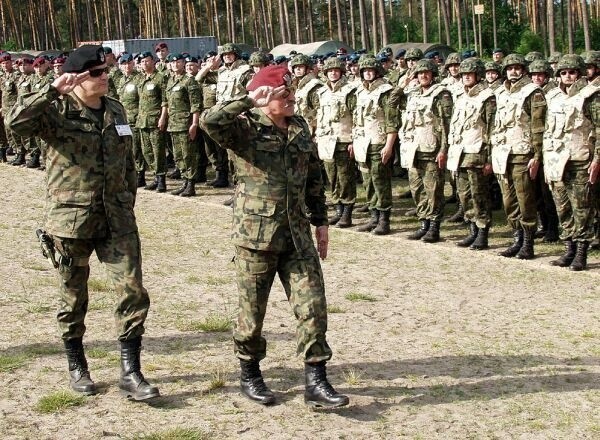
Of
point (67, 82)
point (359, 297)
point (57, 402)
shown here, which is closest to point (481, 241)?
point (359, 297)

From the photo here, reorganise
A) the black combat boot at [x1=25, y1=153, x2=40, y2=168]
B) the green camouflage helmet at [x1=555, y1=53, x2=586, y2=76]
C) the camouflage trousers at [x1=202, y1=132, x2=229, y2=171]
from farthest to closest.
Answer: the black combat boot at [x1=25, y1=153, x2=40, y2=168] → the camouflage trousers at [x1=202, y1=132, x2=229, y2=171] → the green camouflage helmet at [x1=555, y1=53, x2=586, y2=76]

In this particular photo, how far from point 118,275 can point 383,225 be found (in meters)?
6.38

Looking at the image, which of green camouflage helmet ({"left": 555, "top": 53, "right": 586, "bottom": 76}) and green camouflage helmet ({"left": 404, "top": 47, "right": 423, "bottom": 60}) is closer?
green camouflage helmet ({"left": 555, "top": 53, "right": 586, "bottom": 76})

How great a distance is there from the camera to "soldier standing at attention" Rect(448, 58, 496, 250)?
33.8 ft

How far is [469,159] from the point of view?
10398 mm

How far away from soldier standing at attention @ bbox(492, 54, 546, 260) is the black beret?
567cm

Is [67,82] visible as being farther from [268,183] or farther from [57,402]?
[57,402]

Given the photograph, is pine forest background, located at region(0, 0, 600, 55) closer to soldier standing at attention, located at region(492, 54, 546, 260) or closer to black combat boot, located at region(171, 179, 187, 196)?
black combat boot, located at region(171, 179, 187, 196)

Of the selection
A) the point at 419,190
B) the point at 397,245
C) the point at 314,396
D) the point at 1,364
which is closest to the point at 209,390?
the point at 314,396

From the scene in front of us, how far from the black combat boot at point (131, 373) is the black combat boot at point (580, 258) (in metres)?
5.28

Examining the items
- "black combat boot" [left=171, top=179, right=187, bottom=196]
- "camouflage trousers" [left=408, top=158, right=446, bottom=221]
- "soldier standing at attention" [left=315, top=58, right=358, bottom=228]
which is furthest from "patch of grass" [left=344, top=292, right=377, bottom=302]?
"black combat boot" [left=171, top=179, right=187, bottom=196]

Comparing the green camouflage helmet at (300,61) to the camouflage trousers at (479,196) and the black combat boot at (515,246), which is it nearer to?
the camouflage trousers at (479,196)

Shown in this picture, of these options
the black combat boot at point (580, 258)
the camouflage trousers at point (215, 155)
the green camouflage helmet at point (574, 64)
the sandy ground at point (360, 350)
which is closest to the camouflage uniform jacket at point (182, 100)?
the camouflage trousers at point (215, 155)

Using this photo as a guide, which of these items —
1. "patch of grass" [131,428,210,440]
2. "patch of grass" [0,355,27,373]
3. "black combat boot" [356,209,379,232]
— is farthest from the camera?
"black combat boot" [356,209,379,232]
